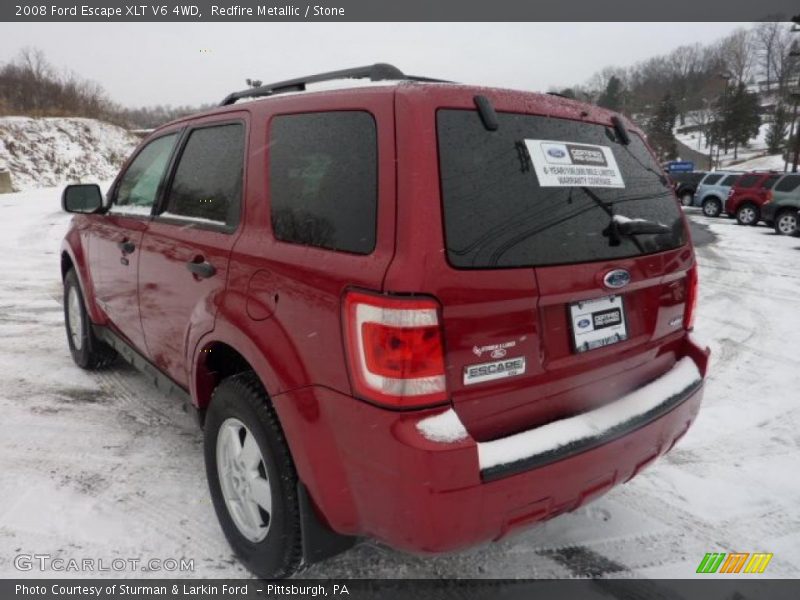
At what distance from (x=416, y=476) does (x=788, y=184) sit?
17.7 meters

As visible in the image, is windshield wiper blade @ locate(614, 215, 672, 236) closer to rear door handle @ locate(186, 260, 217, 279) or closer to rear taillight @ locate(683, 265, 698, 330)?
rear taillight @ locate(683, 265, 698, 330)

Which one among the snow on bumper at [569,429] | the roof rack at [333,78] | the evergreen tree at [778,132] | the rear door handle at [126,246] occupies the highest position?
the evergreen tree at [778,132]

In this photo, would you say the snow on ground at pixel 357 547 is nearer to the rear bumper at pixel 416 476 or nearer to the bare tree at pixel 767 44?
the rear bumper at pixel 416 476

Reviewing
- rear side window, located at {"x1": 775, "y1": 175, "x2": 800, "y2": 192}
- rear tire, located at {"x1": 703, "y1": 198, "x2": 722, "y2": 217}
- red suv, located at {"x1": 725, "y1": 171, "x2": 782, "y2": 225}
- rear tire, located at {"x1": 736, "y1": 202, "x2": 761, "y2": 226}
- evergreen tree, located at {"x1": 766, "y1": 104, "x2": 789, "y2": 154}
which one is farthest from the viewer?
evergreen tree, located at {"x1": 766, "y1": 104, "x2": 789, "y2": 154}

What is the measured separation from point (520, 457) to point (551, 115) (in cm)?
123

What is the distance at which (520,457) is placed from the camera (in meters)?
1.75

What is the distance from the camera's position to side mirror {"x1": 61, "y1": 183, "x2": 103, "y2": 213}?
12.3 feet

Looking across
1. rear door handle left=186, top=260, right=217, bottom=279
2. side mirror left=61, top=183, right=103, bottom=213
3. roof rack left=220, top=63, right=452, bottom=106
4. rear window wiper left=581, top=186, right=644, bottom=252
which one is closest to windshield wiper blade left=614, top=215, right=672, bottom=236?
rear window wiper left=581, top=186, right=644, bottom=252

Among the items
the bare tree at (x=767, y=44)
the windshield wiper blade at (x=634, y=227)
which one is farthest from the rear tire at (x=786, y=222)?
the bare tree at (x=767, y=44)

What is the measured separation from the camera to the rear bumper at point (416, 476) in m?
1.63

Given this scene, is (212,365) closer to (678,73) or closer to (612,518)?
(612,518)

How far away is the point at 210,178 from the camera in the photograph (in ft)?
8.57

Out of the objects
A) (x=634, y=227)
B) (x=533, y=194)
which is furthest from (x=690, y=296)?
(x=533, y=194)

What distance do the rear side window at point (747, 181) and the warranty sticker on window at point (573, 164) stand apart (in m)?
18.6
